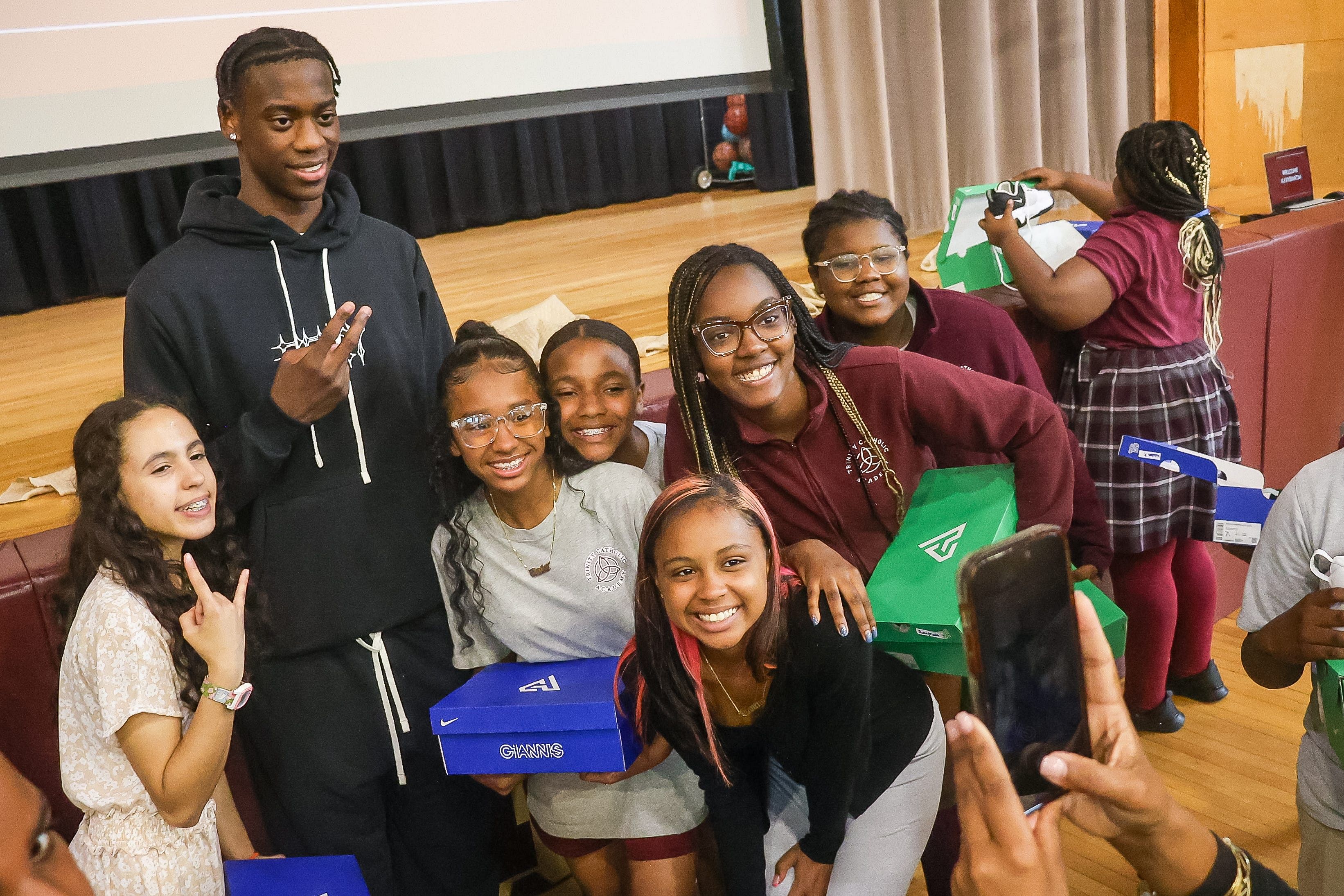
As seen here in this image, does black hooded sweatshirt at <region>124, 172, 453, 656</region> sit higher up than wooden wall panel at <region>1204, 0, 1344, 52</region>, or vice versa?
wooden wall panel at <region>1204, 0, 1344, 52</region>

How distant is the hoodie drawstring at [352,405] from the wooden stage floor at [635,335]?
0.48m

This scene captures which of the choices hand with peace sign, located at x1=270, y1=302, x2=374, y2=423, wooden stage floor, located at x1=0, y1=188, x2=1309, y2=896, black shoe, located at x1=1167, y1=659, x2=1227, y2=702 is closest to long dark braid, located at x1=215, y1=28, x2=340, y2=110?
hand with peace sign, located at x1=270, y1=302, x2=374, y2=423

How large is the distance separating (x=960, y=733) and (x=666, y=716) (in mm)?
821

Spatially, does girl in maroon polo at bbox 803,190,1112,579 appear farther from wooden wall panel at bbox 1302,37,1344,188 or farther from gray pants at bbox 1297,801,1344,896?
wooden wall panel at bbox 1302,37,1344,188

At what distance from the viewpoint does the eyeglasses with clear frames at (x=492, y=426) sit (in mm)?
1598

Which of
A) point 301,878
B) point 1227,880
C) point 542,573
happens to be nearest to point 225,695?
point 301,878

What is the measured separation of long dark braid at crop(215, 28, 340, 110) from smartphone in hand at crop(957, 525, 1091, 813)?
1169 millimetres

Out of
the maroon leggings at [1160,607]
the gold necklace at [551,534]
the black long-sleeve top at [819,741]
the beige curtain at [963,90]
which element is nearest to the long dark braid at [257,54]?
the gold necklace at [551,534]

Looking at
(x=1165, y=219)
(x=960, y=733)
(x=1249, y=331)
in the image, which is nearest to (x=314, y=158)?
(x=960, y=733)

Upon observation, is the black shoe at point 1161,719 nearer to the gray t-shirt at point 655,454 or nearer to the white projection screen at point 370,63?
the gray t-shirt at point 655,454

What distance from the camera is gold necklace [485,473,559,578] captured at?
1.64 metres

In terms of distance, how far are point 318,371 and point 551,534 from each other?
17.4 inches

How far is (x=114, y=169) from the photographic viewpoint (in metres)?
2.55

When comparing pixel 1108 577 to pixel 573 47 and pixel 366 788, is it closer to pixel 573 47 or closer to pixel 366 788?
pixel 366 788
